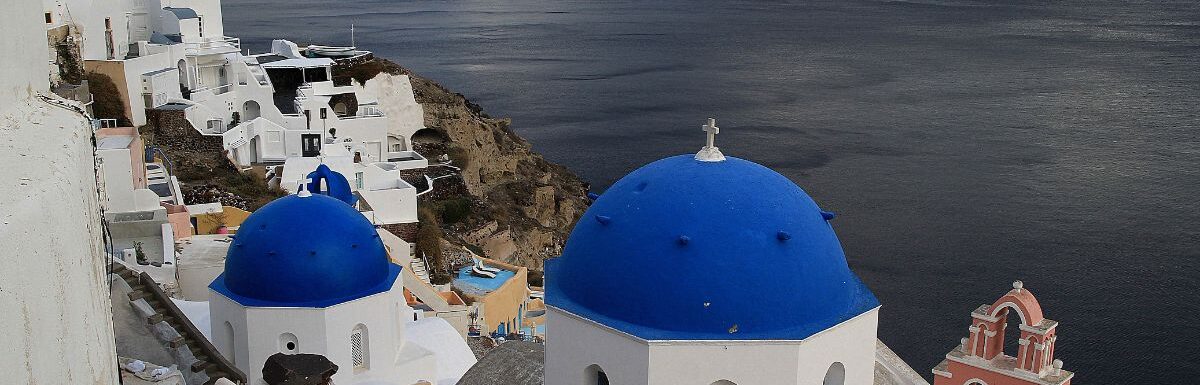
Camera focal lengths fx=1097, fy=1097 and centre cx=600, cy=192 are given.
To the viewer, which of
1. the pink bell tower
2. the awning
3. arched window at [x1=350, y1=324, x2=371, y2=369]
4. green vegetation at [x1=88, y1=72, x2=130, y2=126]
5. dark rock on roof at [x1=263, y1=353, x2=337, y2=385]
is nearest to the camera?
dark rock on roof at [x1=263, y1=353, x2=337, y2=385]

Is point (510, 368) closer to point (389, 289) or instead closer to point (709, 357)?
point (389, 289)

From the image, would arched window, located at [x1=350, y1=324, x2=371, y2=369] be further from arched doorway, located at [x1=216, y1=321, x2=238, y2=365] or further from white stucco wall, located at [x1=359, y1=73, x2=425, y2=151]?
white stucco wall, located at [x1=359, y1=73, x2=425, y2=151]

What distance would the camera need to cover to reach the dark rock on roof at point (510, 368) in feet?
39.4

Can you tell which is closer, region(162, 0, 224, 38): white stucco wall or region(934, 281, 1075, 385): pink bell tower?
region(934, 281, 1075, 385): pink bell tower

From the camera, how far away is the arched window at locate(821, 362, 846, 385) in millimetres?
9000

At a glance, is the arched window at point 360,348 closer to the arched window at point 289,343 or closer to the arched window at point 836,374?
the arched window at point 289,343

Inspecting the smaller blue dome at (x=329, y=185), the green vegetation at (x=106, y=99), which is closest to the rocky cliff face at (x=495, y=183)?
the green vegetation at (x=106, y=99)

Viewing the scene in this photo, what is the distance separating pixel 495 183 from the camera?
43.5 metres

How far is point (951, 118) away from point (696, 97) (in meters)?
16.6

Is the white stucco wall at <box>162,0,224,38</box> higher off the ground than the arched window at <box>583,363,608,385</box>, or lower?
higher

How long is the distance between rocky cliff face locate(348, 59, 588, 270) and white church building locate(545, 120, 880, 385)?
23.6m

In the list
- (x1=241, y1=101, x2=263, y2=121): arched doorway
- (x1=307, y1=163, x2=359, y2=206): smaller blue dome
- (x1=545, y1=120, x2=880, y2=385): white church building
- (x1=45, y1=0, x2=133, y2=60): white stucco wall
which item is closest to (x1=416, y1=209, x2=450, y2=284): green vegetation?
(x1=307, y1=163, x2=359, y2=206): smaller blue dome

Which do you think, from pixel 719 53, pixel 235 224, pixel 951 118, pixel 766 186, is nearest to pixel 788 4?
pixel 719 53

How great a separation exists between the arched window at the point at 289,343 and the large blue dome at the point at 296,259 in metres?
0.42
